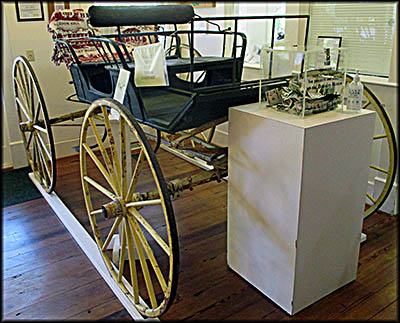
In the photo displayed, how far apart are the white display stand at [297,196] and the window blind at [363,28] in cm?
104

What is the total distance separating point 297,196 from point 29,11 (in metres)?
2.81

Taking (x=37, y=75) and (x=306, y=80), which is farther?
(x=37, y=75)

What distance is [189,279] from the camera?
1.99 metres

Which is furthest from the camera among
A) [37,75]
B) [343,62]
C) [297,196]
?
[37,75]

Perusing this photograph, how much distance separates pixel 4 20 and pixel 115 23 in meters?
2.01

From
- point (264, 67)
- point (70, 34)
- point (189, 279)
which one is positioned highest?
point (70, 34)

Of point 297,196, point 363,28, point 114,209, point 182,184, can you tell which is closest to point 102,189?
point 114,209

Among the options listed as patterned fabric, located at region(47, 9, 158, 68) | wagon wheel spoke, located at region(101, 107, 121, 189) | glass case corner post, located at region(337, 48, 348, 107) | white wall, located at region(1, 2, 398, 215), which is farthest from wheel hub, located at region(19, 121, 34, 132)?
glass case corner post, located at region(337, 48, 348, 107)

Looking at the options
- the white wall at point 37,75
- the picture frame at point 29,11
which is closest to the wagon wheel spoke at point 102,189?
the white wall at point 37,75

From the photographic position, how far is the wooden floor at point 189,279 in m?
1.77

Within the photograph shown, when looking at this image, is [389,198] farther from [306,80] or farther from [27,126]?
[27,126]

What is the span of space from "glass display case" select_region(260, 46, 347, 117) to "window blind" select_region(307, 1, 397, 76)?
2.86ft

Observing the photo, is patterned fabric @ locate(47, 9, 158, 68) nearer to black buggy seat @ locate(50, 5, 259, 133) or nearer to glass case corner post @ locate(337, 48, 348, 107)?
black buggy seat @ locate(50, 5, 259, 133)

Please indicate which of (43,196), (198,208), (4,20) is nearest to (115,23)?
(198,208)
